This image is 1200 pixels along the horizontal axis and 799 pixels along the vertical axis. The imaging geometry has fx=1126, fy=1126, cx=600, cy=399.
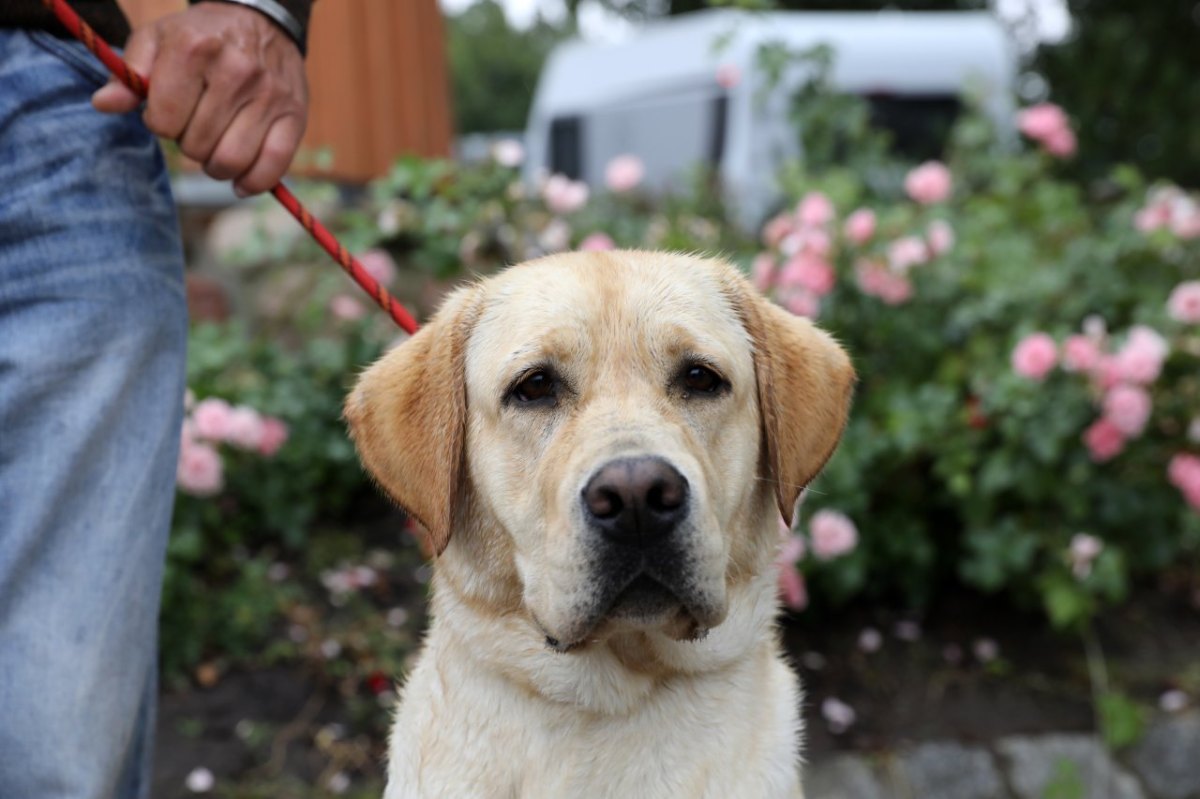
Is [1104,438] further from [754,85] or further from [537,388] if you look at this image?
[754,85]

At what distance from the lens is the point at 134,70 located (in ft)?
6.84

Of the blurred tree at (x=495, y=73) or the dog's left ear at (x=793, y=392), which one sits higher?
the dog's left ear at (x=793, y=392)

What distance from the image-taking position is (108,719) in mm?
1969

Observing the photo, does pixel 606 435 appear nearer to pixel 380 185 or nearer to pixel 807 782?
pixel 807 782

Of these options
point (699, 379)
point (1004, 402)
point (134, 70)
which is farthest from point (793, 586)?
point (134, 70)

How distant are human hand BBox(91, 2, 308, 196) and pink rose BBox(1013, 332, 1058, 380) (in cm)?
278

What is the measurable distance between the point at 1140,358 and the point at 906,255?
1008mm

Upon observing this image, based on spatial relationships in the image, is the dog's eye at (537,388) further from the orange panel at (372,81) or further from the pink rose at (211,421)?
the orange panel at (372,81)

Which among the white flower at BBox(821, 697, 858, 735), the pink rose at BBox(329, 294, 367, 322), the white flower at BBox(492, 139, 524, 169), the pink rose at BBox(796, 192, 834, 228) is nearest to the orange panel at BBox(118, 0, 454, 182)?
the pink rose at BBox(329, 294, 367, 322)

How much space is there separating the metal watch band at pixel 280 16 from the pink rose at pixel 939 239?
3.10m

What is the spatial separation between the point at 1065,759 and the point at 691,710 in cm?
243

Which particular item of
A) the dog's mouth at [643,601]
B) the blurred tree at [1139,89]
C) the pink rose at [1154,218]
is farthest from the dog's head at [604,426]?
the blurred tree at [1139,89]

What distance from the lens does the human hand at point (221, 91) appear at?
2072 millimetres

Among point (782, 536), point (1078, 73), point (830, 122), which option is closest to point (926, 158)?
point (830, 122)
